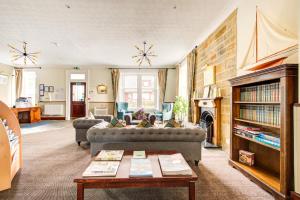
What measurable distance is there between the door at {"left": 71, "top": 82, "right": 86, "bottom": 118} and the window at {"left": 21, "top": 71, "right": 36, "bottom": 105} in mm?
1958

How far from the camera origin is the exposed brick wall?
380 cm

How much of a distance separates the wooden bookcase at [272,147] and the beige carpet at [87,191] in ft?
0.49

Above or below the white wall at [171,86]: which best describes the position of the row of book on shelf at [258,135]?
below

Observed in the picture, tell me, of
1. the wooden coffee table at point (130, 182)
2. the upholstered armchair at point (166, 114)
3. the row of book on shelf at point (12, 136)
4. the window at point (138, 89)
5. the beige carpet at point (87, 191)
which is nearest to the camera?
the wooden coffee table at point (130, 182)

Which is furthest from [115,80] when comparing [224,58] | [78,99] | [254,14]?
[254,14]

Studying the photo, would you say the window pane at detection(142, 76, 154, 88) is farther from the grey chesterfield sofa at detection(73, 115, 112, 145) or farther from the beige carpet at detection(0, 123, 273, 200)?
the beige carpet at detection(0, 123, 273, 200)

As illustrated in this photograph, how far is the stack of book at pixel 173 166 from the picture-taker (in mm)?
1789

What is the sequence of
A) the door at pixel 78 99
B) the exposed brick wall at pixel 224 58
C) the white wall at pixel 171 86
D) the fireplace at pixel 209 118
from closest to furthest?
the exposed brick wall at pixel 224 58
the fireplace at pixel 209 118
the white wall at pixel 171 86
the door at pixel 78 99

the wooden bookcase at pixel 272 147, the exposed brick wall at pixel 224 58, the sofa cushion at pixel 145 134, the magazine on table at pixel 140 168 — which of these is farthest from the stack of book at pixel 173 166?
the exposed brick wall at pixel 224 58

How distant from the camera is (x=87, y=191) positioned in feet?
7.41

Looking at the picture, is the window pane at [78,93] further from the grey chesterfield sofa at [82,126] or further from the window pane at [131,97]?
the grey chesterfield sofa at [82,126]

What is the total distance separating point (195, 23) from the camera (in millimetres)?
4293

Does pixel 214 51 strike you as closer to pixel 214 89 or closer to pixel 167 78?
pixel 214 89

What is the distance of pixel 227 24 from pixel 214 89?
4.62ft
